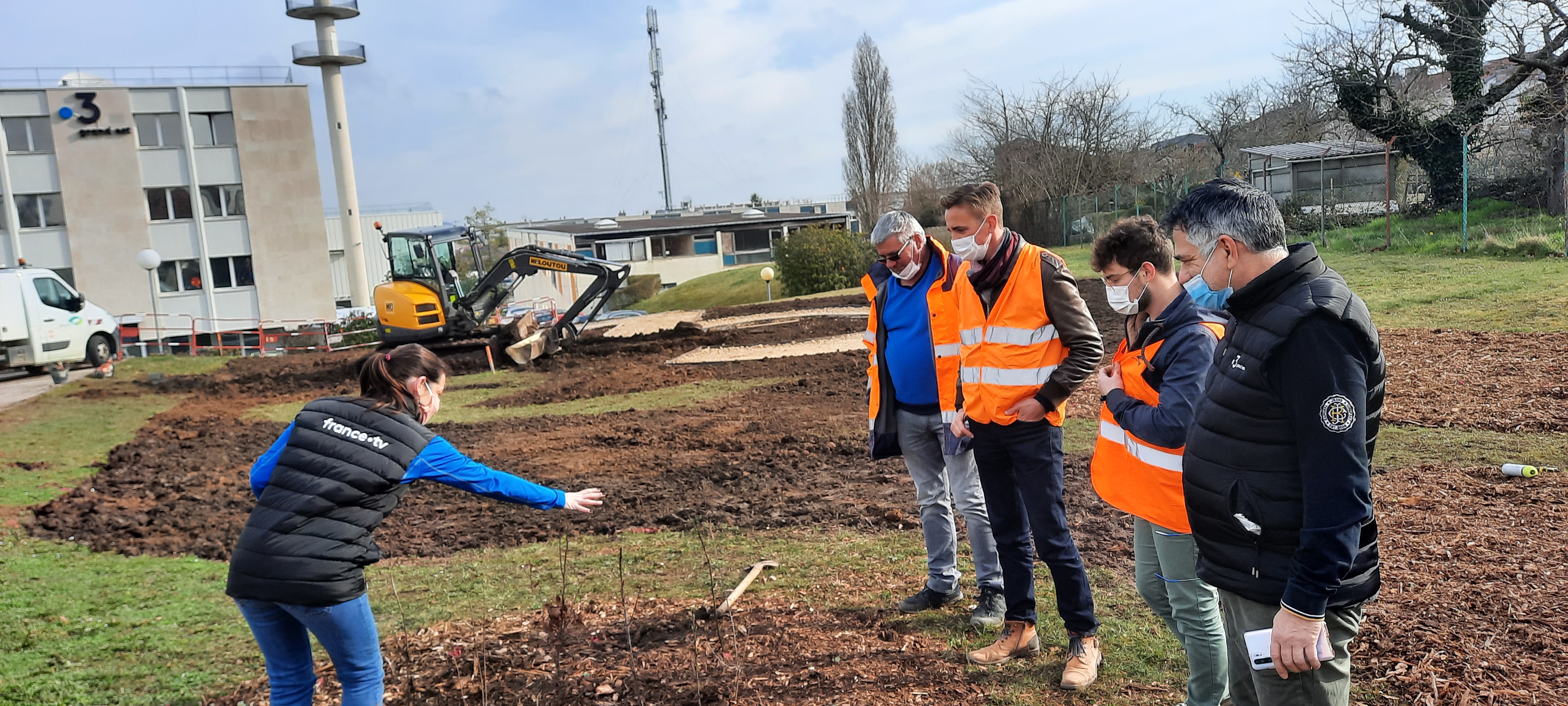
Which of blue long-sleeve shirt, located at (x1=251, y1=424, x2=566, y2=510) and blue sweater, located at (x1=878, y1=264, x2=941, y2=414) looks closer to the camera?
blue long-sleeve shirt, located at (x1=251, y1=424, x2=566, y2=510)

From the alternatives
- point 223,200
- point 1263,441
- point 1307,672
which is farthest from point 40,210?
point 1307,672

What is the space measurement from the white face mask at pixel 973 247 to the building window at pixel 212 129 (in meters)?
41.2

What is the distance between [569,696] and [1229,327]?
2923 mm

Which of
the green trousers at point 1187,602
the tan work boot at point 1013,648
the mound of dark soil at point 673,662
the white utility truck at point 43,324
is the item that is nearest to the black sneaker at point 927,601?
the mound of dark soil at point 673,662

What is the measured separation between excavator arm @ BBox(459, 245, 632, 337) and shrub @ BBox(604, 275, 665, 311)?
22815 millimetres

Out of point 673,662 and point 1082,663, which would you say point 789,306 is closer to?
point 673,662

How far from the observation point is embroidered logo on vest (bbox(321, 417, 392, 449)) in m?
3.08

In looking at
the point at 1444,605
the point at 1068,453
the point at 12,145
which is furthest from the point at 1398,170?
the point at 12,145

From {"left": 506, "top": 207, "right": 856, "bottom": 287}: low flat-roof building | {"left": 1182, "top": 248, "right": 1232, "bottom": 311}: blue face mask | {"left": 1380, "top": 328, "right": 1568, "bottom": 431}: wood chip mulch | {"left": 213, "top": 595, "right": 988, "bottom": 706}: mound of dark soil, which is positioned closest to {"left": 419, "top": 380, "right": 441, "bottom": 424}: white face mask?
{"left": 213, "top": 595, "right": 988, "bottom": 706}: mound of dark soil

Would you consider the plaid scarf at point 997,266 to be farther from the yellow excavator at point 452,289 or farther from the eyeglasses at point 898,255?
the yellow excavator at point 452,289

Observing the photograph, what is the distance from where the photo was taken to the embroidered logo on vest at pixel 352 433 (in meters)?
3.08

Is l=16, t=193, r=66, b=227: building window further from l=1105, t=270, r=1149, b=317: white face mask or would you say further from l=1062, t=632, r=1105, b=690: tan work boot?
l=1105, t=270, r=1149, b=317: white face mask

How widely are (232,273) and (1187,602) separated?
42.3 m

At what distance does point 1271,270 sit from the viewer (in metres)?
2.18
